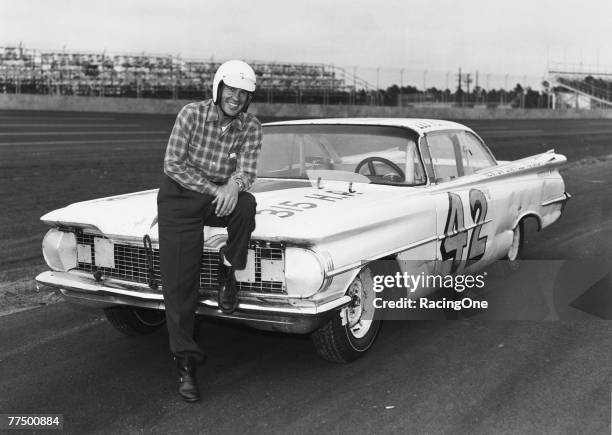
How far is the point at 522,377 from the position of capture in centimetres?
378

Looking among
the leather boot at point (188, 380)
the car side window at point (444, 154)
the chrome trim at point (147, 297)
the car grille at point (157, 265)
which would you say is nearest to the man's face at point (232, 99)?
the car grille at point (157, 265)

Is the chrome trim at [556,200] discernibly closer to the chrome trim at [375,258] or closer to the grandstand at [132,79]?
the chrome trim at [375,258]

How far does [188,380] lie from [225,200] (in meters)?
0.90

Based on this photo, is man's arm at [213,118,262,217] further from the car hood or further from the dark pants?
the car hood

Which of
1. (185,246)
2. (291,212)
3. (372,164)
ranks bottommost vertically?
(185,246)

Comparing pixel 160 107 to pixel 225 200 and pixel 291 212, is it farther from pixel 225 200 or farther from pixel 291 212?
pixel 225 200

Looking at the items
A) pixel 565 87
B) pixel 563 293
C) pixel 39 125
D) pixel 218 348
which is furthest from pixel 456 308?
pixel 565 87

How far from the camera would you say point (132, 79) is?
3838 centimetres

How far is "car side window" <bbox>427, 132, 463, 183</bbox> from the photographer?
4.98 metres

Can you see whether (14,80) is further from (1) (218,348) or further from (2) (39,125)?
(1) (218,348)

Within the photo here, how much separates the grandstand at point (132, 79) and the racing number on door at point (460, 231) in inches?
1174

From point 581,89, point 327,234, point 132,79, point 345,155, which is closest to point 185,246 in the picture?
point 327,234

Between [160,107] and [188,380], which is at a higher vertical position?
[160,107]

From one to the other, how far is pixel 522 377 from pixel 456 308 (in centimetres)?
139
